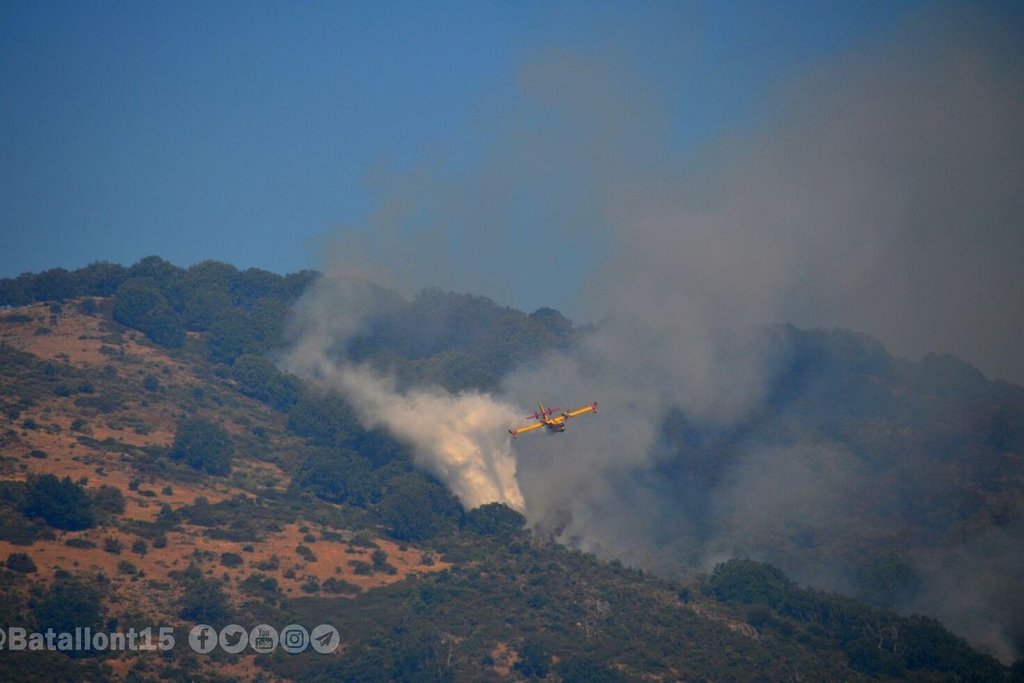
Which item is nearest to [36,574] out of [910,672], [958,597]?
[910,672]

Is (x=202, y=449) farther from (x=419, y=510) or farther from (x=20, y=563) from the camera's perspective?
(x=20, y=563)

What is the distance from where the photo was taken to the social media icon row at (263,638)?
14775cm

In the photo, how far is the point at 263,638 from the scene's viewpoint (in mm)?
151250

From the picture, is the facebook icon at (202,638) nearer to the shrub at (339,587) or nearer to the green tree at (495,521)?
the shrub at (339,587)

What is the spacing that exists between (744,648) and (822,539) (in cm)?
3951

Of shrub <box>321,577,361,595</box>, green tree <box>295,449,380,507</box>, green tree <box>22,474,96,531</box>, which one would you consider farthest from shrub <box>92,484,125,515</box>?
green tree <box>295,449,380,507</box>

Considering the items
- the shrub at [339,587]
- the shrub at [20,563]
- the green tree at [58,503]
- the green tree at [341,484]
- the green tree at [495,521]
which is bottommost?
the shrub at [20,563]

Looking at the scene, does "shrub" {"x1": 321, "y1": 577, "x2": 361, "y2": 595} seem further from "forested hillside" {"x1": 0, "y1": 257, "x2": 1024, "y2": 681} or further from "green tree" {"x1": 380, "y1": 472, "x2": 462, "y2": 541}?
"green tree" {"x1": 380, "y1": 472, "x2": 462, "y2": 541}

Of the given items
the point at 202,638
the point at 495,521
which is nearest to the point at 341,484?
the point at 495,521

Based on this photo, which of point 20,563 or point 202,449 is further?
point 202,449

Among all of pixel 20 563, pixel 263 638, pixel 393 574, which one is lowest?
pixel 263 638

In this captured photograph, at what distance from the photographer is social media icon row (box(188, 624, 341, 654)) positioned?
485 ft

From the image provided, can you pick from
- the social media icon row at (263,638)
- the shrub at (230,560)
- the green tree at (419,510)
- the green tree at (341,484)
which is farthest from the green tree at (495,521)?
the social media icon row at (263,638)

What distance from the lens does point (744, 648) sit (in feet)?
516
